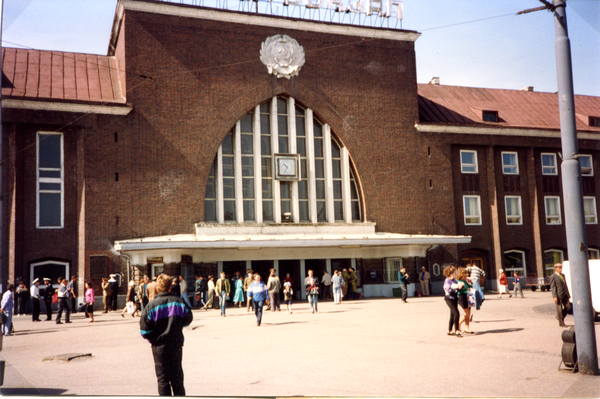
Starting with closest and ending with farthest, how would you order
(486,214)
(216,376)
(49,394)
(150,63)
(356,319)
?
(49,394) → (216,376) → (356,319) → (150,63) → (486,214)

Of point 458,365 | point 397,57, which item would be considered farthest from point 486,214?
point 458,365

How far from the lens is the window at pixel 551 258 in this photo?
34209mm

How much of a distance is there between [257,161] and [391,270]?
8.83 meters

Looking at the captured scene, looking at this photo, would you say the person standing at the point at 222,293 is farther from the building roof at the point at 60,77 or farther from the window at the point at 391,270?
the building roof at the point at 60,77

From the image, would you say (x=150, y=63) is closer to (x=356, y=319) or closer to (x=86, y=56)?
(x=86, y=56)

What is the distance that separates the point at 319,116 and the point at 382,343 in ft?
64.3

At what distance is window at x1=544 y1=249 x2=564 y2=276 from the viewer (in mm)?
34209

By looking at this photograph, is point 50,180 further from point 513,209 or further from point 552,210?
point 552,210

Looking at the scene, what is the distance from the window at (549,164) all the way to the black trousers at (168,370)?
32.2 metres

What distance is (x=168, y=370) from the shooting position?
709 cm

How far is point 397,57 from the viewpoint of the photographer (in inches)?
1257

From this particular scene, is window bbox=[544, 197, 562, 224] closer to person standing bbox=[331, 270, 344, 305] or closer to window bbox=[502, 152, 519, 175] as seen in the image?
window bbox=[502, 152, 519, 175]

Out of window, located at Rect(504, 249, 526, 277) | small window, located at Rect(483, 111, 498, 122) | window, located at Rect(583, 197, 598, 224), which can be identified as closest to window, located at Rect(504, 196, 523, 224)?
window, located at Rect(504, 249, 526, 277)

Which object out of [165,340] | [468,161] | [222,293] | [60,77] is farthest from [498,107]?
→ [165,340]
